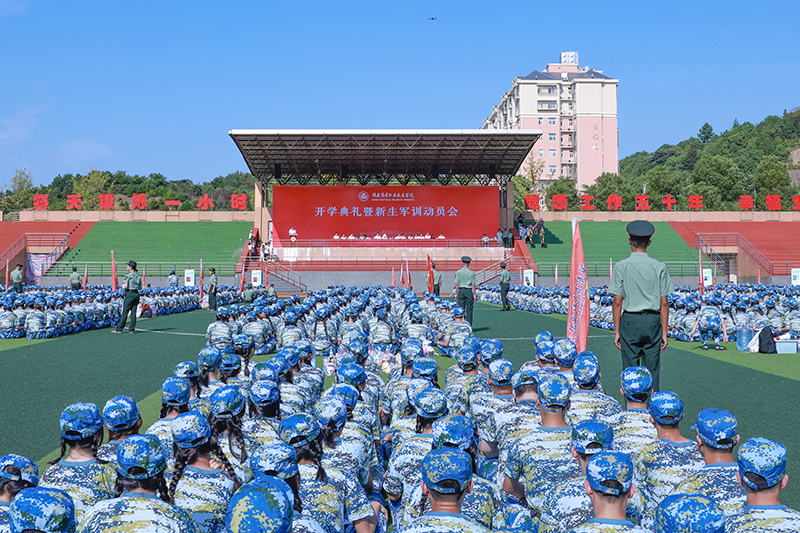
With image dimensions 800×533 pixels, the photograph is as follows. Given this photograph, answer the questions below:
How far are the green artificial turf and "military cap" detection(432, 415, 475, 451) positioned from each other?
9.46 ft

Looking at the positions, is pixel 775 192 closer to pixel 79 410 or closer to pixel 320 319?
pixel 320 319

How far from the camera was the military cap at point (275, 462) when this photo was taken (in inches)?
101

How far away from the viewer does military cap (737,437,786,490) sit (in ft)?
8.23

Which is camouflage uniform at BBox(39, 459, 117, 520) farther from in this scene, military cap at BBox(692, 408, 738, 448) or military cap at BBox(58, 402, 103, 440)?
military cap at BBox(692, 408, 738, 448)

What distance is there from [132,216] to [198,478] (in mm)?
50564

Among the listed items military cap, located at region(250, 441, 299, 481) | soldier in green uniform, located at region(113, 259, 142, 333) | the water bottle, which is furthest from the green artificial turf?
military cap, located at region(250, 441, 299, 481)

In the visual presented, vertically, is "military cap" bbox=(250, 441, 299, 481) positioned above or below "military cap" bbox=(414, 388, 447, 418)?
above

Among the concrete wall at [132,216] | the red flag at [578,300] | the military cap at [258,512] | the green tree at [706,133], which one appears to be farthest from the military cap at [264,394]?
the green tree at [706,133]

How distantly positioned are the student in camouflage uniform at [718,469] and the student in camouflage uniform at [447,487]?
1252 mm

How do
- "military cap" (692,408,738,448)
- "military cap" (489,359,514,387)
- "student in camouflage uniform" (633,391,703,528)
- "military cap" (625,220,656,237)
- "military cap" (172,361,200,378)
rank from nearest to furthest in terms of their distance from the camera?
"military cap" (692,408,738,448), "student in camouflage uniform" (633,391,703,528), "military cap" (489,359,514,387), "military cap" (172,361,200,378), "military cap" (625,220,656,237)

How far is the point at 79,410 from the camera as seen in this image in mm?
3344

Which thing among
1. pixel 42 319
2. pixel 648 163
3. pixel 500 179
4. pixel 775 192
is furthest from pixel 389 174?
pixel 648 163

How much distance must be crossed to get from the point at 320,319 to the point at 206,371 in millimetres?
4829

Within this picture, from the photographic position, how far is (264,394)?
12.9 feet
